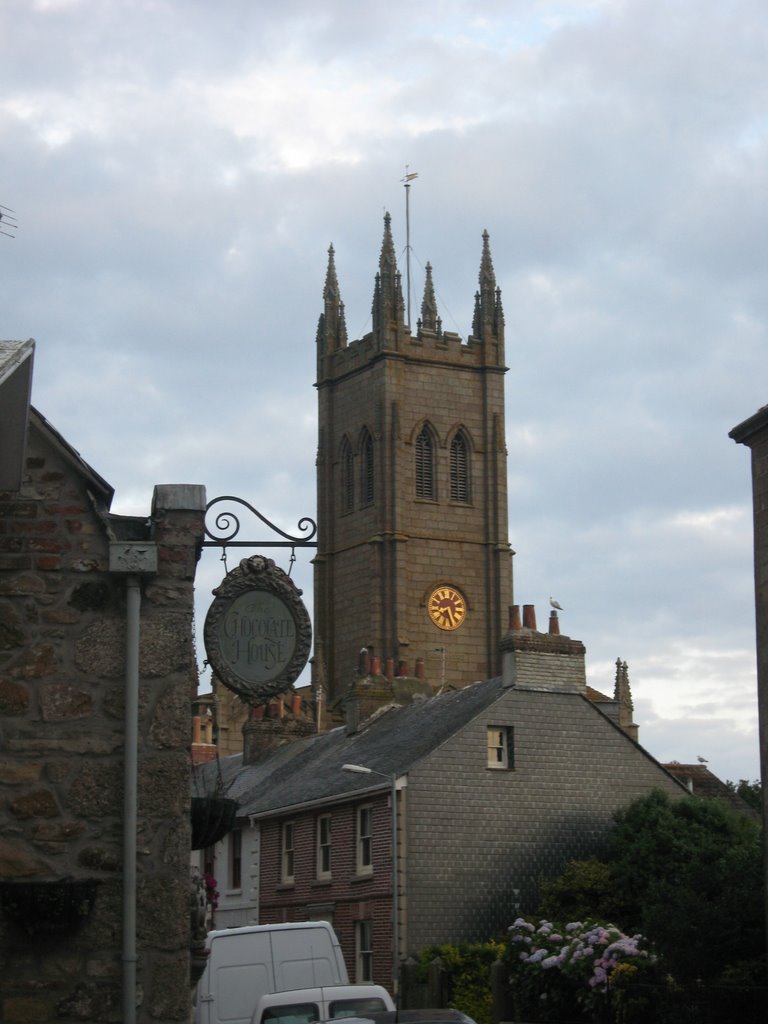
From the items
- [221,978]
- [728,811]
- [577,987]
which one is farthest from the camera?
[728,811]

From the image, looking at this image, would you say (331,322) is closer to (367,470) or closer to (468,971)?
(367,470)

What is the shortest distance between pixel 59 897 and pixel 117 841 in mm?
484

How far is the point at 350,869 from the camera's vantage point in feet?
129

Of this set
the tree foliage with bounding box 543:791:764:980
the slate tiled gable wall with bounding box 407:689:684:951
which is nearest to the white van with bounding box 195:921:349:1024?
the tree foliage with bounding box 543:791:764:980

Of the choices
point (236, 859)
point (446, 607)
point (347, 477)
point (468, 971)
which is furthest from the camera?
point (347, 477)

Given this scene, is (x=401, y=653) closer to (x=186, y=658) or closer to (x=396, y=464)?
(x=396, y=464)

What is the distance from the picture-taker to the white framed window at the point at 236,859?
1793 inches

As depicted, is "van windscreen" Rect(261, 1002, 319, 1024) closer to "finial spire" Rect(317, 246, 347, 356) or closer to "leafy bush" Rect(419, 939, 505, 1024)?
"leafy bush" Rect(419, 939, 505, 1024)

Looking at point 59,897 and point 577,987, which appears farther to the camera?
point 577,987

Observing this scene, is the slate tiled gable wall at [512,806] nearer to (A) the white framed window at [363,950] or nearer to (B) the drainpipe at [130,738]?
(A) the white framed window at [363,950]

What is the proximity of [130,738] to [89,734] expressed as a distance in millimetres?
271

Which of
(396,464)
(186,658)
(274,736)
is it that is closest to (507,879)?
(274,736)

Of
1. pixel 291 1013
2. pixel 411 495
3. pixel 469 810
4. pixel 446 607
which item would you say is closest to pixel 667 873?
pixel 469 810

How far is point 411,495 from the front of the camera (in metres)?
100
